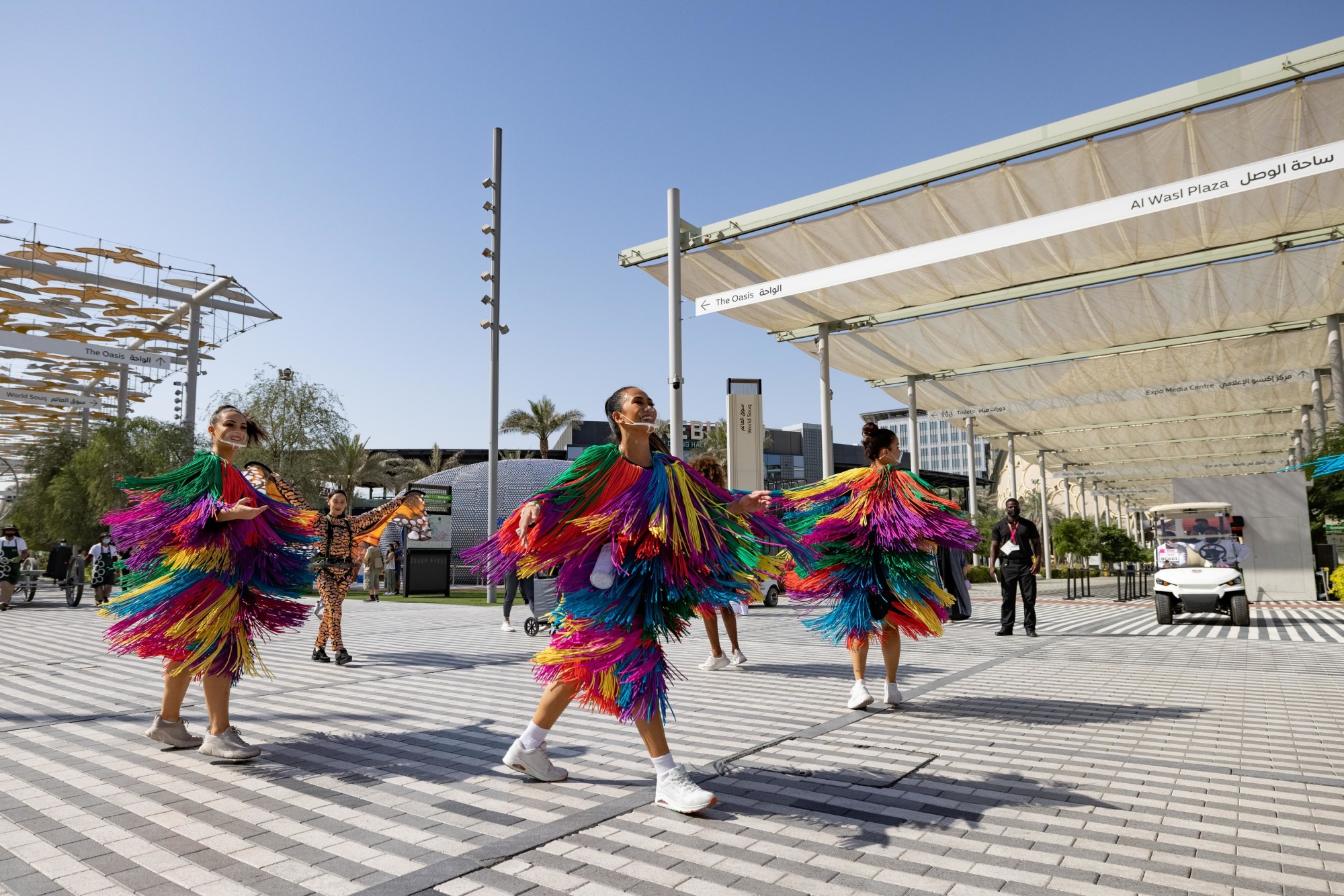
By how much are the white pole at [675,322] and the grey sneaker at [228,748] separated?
8.73 meters

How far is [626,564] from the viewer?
11.9 ft

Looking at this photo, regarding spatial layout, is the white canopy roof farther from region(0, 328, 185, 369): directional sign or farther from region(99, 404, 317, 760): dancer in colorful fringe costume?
region(0, 328, 185, 369): directional sign

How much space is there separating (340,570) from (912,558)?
18.1 feet

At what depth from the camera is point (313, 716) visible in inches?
225

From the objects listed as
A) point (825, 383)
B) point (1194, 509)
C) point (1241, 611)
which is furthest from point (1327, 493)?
point (825, 383)

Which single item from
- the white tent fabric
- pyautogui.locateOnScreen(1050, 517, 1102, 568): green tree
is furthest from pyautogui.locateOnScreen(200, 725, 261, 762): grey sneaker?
pyautogui.locateOnScreen(1050, 517, 1102, 568): green tree

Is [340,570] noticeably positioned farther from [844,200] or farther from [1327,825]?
[844,200]

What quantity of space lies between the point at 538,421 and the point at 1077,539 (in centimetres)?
2900

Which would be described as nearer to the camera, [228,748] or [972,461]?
[228,748]

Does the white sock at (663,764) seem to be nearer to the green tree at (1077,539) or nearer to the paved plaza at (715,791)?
the paved plaza at (715,791)

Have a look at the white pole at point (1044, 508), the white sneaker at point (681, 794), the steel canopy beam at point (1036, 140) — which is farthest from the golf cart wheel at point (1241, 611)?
the white pole at point (1044, 508)

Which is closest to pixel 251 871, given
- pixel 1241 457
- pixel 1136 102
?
pixel 1136 102

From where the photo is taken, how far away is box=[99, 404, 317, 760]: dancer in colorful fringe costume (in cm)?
439

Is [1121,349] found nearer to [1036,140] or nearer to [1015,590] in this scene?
[1036,140]
